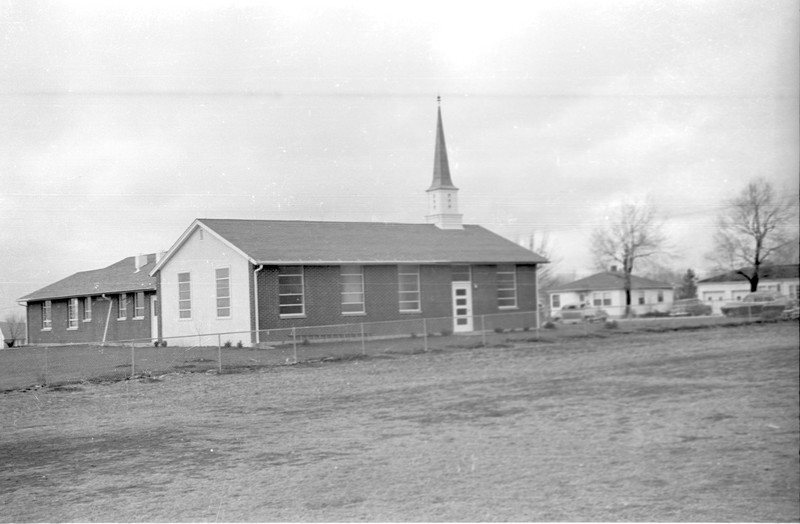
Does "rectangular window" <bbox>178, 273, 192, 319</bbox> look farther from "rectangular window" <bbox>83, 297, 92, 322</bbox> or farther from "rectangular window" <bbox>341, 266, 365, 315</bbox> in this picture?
"rectangular window" <bbox>341, 266, 365, 315</bbox>

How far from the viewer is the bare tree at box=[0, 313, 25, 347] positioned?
267 cm

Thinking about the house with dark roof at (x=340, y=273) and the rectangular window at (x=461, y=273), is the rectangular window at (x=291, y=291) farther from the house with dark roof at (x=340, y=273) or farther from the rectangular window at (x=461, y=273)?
the rectangular window at (x=461, y=273)

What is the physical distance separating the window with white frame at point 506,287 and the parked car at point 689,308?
4.23 ft

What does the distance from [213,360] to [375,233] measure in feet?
3.10

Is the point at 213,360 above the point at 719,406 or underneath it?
above

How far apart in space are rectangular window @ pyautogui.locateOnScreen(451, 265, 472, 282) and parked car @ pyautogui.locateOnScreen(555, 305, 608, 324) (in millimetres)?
765

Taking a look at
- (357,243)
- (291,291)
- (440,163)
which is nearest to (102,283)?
(291,291)

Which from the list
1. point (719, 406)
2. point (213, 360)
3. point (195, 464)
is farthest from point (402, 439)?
point (719, 406)

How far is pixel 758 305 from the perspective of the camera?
4566 mm

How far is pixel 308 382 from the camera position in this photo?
351 centimetres

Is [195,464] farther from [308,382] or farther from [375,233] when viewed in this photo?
[375,233]

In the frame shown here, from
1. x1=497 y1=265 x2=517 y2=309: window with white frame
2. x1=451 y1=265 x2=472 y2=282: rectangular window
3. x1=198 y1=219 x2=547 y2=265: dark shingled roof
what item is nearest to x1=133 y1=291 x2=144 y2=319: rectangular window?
x1=198 y1=219 x2=547 y2=265: dark shingled roof

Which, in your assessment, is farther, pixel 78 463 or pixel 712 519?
pixel 712 519

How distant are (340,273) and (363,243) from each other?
24 cm
